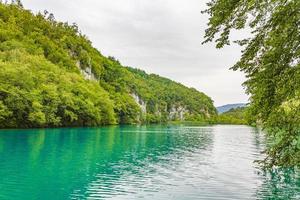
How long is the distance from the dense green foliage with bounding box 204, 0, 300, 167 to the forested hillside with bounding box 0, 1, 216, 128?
57.3 metres

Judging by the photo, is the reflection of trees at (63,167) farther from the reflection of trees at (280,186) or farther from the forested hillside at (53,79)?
the forested hillside at (53,79)

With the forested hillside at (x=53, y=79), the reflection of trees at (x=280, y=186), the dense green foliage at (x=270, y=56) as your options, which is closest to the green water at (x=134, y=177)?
the reflection of trees at (x=280, y=186)

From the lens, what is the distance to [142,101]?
180875 mm

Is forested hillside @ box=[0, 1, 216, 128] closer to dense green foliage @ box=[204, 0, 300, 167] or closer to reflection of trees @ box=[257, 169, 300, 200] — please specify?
reflection of trees @ box=[257, 169, 300, 200]

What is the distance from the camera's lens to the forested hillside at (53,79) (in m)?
69.8

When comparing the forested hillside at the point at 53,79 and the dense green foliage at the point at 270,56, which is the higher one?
the forested hillside at the point at 53,79

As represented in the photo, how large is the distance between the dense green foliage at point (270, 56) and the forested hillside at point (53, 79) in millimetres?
57328

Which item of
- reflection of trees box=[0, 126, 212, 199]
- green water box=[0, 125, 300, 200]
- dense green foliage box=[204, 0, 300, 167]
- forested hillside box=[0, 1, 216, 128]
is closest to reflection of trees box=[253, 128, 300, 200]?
green water box=[0, 125, 300, 200]

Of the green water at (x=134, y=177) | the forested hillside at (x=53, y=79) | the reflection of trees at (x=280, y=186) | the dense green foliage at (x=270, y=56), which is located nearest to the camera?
the dense green foliage at (x=270, y=56)

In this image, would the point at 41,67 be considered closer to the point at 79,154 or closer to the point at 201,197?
the point at 79,154

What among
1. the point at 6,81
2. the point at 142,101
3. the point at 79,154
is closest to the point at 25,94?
the point at 6,81

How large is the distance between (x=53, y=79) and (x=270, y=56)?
80.3 meters

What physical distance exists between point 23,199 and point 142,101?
165 metres

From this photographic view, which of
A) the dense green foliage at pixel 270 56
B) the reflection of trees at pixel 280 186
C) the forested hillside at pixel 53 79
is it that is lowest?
the reflection of trees at pixel 280 186
